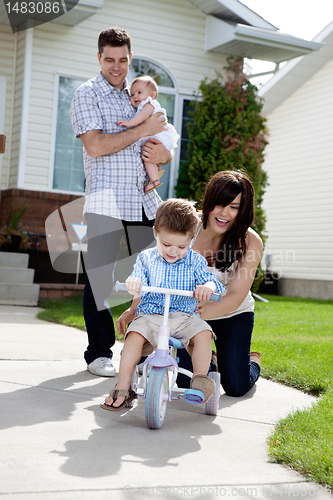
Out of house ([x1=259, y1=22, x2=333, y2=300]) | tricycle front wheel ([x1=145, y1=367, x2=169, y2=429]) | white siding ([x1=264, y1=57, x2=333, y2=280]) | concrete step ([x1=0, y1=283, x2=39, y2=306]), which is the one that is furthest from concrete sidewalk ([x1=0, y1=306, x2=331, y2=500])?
white siding ([x1=264, y1=57, x2=333, y2=280])

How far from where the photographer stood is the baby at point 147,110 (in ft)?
11.9

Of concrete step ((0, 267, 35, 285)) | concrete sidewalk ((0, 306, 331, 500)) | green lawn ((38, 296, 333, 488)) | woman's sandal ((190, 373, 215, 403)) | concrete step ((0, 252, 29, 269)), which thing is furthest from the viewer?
concrete step ((0, 252, 29, 269))

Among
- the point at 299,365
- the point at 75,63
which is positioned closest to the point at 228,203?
the point at 299,365

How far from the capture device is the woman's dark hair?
3.14 m

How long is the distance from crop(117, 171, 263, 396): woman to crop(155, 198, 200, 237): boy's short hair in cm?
50

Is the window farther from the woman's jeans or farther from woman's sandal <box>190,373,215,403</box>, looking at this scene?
woman's sandal <box>190,373,215,403</box>

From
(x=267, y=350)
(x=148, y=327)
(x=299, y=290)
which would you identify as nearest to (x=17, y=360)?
(x=148, y=327)

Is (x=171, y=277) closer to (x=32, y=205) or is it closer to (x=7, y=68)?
(x=32, y=205)

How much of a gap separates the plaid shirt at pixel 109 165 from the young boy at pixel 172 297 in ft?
2.73

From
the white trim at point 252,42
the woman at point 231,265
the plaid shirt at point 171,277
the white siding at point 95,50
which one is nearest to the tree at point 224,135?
the white trim at point 252,42

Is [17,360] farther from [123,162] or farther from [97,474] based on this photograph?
[97,474]

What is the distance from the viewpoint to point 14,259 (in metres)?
7.92

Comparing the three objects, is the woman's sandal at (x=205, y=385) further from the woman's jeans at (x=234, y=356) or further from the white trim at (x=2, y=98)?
the white trim at (x=2, y=98)

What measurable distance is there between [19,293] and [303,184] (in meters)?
8.36
